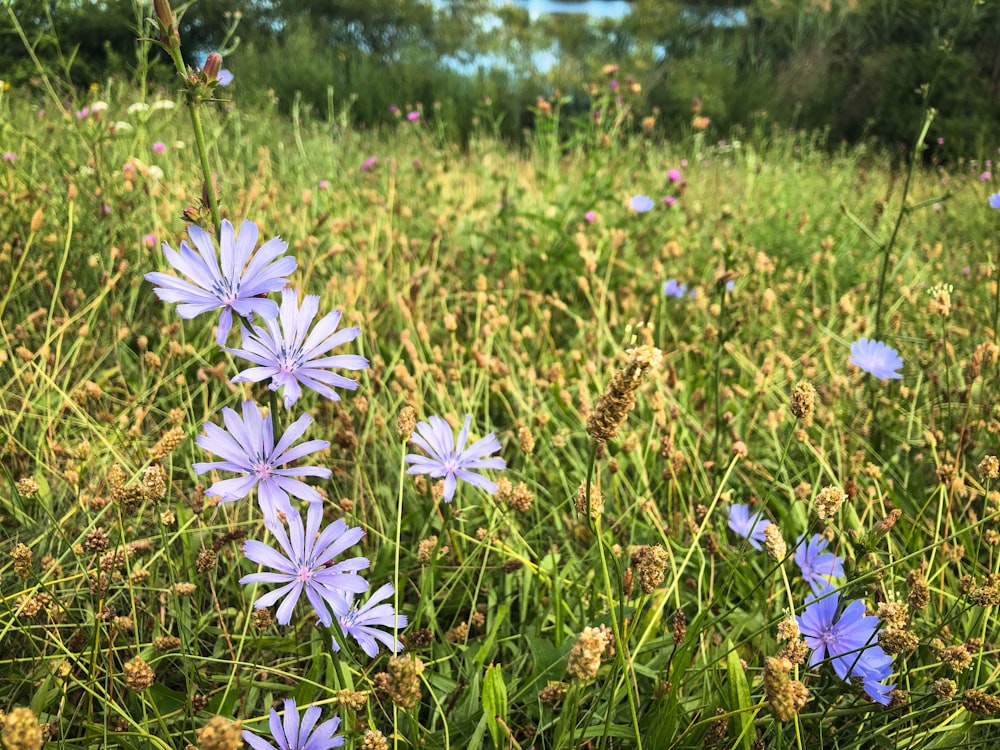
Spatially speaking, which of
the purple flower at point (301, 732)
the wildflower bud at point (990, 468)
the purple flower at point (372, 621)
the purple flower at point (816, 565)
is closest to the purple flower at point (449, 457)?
the purple flower at point (372, 621)

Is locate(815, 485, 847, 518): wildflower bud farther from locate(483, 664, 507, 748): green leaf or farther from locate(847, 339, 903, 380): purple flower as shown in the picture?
locate(847, 339, 903, 380): purple flower

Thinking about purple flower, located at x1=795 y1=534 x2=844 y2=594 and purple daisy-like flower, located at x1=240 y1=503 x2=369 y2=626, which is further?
purple flower, located at x1=795 y1=534 x2=844 y2=594

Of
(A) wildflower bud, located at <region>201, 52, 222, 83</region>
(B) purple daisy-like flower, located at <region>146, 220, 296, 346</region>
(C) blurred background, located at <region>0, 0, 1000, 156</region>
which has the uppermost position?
(A) wildflower bud, located at <region>201, 52, 222, 83</region>

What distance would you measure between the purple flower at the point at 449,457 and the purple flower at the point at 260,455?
28 cm

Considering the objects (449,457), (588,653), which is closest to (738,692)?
(588,653)

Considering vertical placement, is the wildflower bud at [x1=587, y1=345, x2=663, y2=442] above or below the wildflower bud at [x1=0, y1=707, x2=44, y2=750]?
above

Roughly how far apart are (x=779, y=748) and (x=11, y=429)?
1.61 meters

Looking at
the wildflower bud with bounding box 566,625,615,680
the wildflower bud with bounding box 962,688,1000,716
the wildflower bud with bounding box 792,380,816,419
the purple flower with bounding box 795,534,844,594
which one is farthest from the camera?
the purple flower with bounding box 795,534,844,594

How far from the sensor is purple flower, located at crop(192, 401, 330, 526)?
2.34ft

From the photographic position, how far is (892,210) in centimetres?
373

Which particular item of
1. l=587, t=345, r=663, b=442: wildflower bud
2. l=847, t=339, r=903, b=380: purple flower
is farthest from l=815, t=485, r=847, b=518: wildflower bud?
l=847, t=339, r=903, b=380: purple flower

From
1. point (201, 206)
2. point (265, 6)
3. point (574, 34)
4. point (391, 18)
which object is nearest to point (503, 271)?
point (201, 206)

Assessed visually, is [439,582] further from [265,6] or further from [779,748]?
[265,6]

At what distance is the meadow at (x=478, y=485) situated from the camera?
2.66ft
